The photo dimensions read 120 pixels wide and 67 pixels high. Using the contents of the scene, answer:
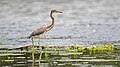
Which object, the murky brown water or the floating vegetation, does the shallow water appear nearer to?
the floating vegetation

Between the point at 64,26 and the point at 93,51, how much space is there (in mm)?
8882

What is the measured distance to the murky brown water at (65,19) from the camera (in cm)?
2061

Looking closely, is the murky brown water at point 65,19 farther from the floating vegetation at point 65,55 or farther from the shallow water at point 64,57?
the shallow water at point 64,57

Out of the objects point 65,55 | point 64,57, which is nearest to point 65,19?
point 65,55

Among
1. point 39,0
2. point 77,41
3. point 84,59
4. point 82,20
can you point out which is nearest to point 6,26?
point 82,20

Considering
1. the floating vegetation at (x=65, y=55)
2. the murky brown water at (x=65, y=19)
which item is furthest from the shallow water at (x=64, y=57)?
the murky brown water at (x=65, y=19)

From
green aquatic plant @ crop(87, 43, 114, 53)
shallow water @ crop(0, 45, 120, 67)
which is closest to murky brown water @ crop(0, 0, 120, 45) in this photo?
green aquatic plant @ crop(87, 43, 114, 53)

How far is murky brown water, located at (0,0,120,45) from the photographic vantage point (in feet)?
67.6

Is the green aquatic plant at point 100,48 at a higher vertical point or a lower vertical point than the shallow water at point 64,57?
higher

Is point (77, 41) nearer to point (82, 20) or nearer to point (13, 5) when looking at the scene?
point (82, 20)

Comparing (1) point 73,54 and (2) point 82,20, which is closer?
(1) point 73,54

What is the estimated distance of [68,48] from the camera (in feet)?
54.7

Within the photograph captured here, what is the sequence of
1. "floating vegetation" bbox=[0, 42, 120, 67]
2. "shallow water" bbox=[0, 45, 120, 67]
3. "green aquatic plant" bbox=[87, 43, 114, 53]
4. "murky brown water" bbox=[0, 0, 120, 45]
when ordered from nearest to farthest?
"shallow water" bbox=[0, 45, 120, 67]
"floating vegetation" bbox=[0, 42, 120, 67]
"green aquatic plant" bbox=[87, 43, 114, 53]
"murky brown water" bbox=[0, 0, 120, 45]

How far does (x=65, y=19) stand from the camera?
28875 mm
